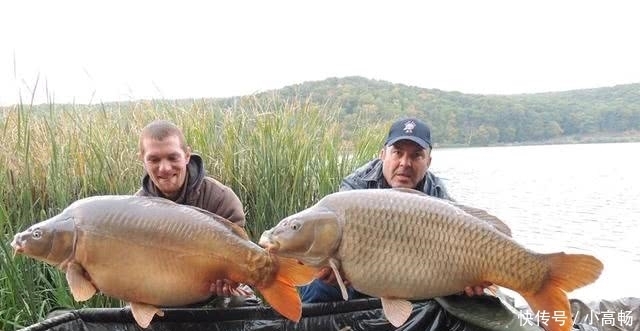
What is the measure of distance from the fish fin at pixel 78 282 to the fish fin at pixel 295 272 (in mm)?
547

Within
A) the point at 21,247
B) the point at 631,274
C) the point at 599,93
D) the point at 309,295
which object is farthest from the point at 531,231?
the point at 599,93

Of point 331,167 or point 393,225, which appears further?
point 331,167

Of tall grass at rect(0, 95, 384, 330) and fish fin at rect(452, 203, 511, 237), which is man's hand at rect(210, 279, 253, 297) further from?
tall grass at rect(0, 95, 384, 330)

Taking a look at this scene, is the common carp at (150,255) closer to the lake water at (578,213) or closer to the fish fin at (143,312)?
the fish fin at (143,312)

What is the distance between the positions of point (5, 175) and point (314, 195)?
1.70 metres

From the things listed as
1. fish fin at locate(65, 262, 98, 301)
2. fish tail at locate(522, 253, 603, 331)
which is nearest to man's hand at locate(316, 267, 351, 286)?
fish tail at locate(522, 253, 603, 331)

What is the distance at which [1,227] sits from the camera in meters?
2.53

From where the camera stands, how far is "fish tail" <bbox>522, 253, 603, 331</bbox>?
1577 millimetres

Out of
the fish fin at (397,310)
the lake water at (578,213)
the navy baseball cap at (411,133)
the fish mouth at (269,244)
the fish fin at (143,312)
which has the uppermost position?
the navy baseball cap at (411,133)

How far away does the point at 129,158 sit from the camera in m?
3.30

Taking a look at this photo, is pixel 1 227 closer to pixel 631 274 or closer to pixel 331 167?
pixel 331 167

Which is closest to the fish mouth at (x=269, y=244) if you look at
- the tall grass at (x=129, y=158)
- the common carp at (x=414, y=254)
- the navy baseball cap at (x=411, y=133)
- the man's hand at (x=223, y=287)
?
the common carp at (x=414, y=254)

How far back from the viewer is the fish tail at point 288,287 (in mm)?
1626

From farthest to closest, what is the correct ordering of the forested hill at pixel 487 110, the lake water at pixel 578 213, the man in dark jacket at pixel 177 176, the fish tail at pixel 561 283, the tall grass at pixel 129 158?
the lake water at pixel 578 213 < the forested hill at pixel 487 110 < the tall grass at pixel 129 158 < the man in dark jacket at pixel 177 176 < the fish tail at pixel 561 283
